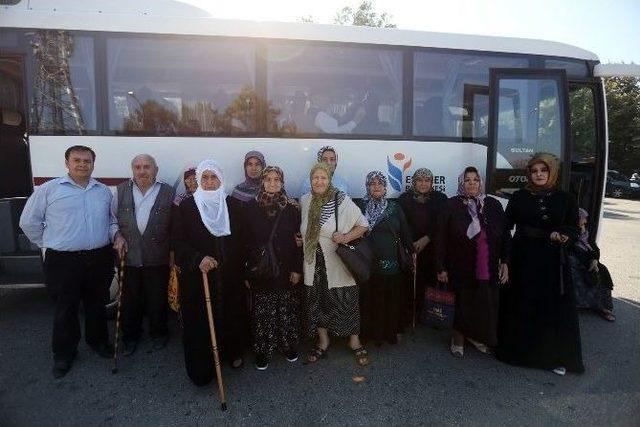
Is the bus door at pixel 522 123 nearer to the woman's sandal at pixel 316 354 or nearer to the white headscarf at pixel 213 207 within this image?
the woman's sandal at pixel 316 354

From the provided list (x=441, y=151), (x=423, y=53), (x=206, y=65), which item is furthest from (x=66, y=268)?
(x=423, y=53)

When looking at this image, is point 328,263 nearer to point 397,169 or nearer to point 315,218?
point 315,218

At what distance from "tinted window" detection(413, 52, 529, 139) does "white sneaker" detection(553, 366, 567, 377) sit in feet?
8.89

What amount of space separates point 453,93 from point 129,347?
15.4 ft

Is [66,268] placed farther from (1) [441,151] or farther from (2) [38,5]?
(1) [441,151]

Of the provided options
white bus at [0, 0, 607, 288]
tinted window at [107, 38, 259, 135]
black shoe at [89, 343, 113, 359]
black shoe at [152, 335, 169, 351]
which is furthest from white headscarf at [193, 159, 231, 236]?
black shoe at [89, 343, 113, 359]

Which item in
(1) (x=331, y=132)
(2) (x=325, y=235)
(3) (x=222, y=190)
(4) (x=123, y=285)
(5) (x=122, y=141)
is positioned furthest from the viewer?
(1) (x=331, y=132)

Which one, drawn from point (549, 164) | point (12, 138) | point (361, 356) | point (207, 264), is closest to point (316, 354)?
point (361, 356)

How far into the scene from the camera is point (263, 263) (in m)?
3.32

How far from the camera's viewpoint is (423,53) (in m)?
4.68

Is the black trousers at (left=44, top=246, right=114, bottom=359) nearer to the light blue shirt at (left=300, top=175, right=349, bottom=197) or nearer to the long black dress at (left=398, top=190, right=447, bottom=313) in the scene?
the light blue shirt at (left=300, top=175, right=349, bottom=197)

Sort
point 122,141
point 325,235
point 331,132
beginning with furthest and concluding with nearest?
point 331,132 → point 122,141 → point 325,235

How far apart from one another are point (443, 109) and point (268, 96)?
2160 mm

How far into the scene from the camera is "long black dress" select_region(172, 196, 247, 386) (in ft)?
10.4
